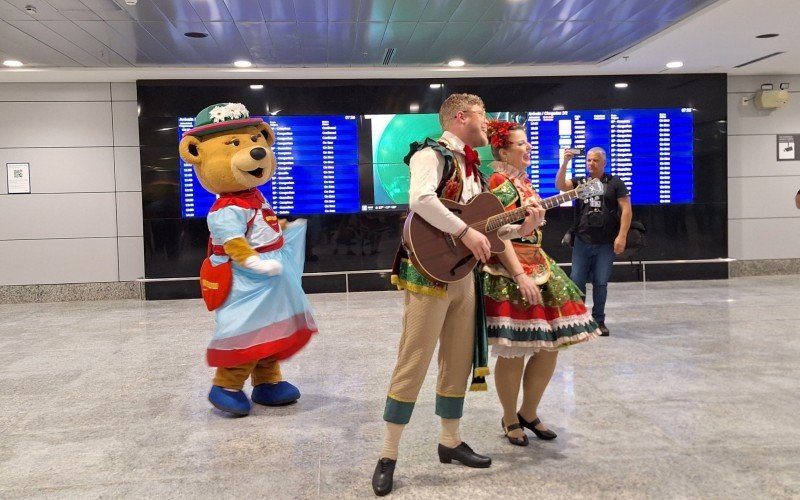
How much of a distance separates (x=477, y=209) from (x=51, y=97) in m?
8.14

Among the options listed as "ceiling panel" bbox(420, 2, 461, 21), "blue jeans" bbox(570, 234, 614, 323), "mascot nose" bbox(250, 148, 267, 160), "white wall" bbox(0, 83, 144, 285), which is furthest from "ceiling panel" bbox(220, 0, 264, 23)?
"blue jeans" bbox(570, 234, 614, 323)

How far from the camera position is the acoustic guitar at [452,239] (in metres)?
2.68

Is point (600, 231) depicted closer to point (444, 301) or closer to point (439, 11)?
point (439, 11)

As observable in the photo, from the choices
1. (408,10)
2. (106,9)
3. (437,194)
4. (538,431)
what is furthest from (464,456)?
(106,9)

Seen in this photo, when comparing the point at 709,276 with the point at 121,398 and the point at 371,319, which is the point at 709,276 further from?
the point at 121,398

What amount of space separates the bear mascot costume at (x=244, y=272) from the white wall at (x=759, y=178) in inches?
309

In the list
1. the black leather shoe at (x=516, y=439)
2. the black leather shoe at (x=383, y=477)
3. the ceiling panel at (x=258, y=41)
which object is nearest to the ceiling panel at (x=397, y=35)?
the ceiling panel at (x=258, y=41)

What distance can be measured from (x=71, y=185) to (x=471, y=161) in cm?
782

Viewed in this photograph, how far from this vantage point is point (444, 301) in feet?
9.01

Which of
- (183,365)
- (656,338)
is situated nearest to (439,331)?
(183,365)

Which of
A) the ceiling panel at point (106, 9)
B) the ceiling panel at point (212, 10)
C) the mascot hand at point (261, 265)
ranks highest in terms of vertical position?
the ceiling panel at point (212, 10)

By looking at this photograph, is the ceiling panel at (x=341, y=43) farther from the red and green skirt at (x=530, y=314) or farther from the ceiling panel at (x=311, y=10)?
the red and green skirt at (x=530, y=314)

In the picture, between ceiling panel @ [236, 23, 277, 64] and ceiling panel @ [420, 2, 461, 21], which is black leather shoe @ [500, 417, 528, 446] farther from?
ceiling panel @ [236, 23, 277, 64]

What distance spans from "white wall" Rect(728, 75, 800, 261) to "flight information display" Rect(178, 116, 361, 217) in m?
5.36
